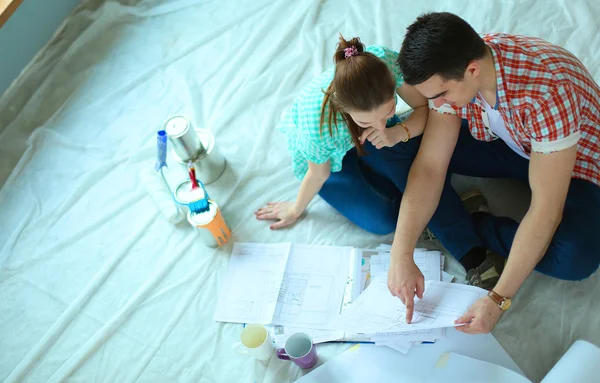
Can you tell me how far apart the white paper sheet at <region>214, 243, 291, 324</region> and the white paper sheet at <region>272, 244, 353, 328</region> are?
23mm

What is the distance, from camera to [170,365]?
1468 millimetres

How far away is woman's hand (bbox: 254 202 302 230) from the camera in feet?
5.34

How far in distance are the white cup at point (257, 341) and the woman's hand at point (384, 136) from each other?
528 mm

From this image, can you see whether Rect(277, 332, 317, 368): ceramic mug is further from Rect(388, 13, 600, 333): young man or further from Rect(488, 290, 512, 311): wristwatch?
Rect(488, 290, 512, 311): wristwatch

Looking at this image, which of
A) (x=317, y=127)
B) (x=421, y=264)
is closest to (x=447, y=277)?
(x=421, y=264)

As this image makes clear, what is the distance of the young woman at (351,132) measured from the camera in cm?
112

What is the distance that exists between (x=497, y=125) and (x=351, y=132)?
1.08 ft

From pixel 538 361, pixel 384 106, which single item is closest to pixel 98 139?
pixel 384 106

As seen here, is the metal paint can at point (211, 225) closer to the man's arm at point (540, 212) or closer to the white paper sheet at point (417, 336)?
the white paper sheet at point (417, 336)

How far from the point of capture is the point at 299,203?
1581 mm

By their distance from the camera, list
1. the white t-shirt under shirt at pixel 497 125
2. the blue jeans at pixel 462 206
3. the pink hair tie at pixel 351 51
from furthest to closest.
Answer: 1. the blue jeans at pixel 462 206
2. the white t-shirt under shirt at pixel 497 125
3. the pink hair tie at pixel 351 51

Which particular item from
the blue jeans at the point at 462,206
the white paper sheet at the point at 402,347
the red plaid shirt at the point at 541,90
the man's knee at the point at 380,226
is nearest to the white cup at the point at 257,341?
the white paper sheet at the point at 402,347

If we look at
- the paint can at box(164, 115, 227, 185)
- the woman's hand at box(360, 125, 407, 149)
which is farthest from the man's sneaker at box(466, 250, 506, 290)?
the paint can at box(164, 115, 227, 185)

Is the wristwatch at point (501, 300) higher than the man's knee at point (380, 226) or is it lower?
higher
